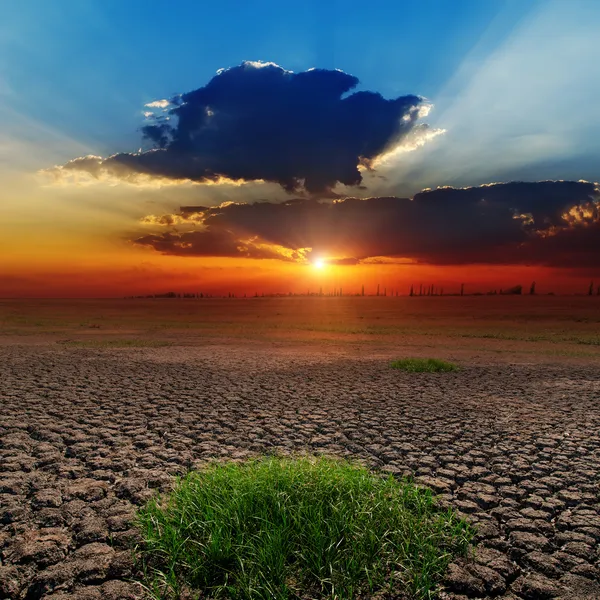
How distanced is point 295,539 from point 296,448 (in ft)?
8.97

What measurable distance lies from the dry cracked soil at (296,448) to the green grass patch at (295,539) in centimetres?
22

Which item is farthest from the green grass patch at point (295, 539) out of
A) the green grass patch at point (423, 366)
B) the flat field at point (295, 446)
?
the green grass patch at point (423, 366)

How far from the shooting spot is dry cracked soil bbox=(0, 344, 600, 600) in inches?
122

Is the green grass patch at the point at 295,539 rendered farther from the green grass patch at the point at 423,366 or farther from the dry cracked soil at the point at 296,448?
the green grass patch at the point at 423,366

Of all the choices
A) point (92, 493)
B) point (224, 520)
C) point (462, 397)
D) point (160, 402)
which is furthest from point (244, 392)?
point (224, 520)

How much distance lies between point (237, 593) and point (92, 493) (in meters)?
2.31

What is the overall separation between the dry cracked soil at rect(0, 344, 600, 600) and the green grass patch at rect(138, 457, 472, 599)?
22 centimetres

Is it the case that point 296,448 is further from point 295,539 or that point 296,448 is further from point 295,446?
point 295,539

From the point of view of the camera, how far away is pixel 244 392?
9414 millimetres

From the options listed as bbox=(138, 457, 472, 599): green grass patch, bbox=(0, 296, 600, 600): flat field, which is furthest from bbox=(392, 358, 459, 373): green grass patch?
bbox=(138, 457, 472, 599): green grass patch

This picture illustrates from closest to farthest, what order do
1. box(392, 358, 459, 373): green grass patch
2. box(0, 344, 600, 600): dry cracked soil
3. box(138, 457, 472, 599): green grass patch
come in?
box(138, 457, 472, 599): green grass patch → box(0, 344, 600, 600): dry cracked soil → box(392, 358, 459, 373): green grass patch

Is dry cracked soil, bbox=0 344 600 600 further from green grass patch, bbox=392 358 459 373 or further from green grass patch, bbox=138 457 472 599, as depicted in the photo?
green grass patch, bbox=392 358 459 373

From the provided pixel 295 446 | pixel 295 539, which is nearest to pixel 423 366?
pixel 295 446

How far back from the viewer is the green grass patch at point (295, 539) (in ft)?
8.91
